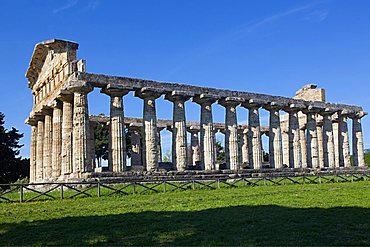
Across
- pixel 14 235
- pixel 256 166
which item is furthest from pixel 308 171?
pixel 14 235

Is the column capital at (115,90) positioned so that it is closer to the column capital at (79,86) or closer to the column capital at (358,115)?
the column capital at (79,86)

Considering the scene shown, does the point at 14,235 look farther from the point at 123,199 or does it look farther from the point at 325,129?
the point at 325,129

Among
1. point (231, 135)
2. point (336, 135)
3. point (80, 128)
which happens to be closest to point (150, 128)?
point (80, 128)

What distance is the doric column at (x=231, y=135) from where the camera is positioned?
38.9m

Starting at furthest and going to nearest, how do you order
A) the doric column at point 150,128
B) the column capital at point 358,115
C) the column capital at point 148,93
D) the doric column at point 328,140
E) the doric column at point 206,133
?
the column capital at point 358,115, the doric column at point 328,140, the doric column at point 206,133, the column capital at point 148,93, the doric column at point 150,128

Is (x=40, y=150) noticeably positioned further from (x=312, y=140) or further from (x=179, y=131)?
(x=312, y=140)

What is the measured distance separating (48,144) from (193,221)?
A: 2680cm

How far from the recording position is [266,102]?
42156mm

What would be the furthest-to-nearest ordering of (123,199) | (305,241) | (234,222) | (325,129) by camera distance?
(325,129), (123,199), (234,222), (305,241)

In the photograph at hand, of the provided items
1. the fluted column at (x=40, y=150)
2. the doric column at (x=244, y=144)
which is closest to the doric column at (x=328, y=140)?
the doric column at (x=244, y=144)

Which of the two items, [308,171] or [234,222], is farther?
[308,171]

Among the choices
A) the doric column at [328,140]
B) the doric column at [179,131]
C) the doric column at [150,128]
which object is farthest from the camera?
the doric column at [328,140]

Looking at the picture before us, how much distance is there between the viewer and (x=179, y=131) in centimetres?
3631

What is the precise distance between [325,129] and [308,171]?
810cm
